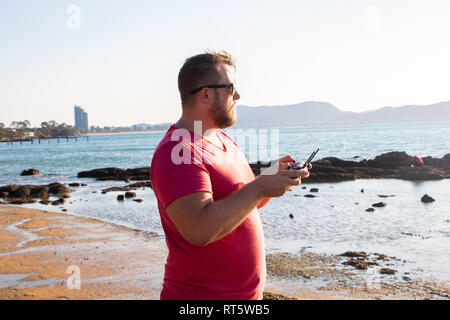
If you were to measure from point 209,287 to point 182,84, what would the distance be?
3.50 ft

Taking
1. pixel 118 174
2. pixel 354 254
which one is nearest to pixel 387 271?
pixel 354 254

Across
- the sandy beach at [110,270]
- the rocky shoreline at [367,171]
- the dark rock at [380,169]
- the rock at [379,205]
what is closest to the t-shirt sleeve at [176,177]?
the sandy beach at [110,270]

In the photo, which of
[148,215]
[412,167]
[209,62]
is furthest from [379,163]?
[209,62]

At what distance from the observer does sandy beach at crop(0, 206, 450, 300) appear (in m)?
7.55

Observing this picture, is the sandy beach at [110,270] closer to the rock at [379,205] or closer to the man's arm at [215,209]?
the man's arm at [215,209]

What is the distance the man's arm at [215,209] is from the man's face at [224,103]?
1.72 feet

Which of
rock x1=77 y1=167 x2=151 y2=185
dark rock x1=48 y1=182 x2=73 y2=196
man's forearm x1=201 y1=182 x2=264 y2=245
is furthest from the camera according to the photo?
rock x1=77 y1=167 x2=151 y2=185

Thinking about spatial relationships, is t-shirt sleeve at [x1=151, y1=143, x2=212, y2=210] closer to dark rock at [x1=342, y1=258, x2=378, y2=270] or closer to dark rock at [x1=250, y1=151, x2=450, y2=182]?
dark rock at [x1=342, y1=258, x2=378, y2=270]

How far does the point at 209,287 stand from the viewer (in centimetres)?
232

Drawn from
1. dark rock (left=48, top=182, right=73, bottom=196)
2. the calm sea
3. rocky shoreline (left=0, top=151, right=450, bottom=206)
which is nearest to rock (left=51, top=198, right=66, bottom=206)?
rocky shoreline (left=0, top=151, right=450, bottom=206)

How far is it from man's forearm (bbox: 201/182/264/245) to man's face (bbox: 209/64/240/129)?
55cm

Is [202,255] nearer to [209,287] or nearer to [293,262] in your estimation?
[209,287]

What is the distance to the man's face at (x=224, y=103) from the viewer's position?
2.47 m

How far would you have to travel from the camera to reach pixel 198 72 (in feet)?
7.98
